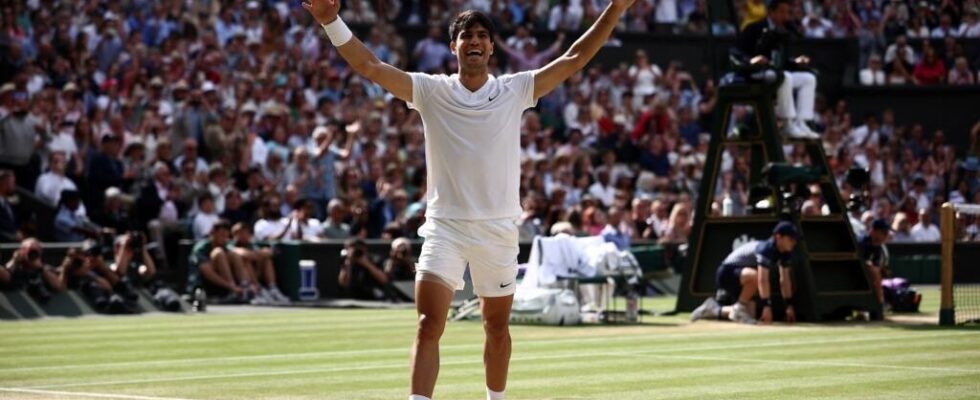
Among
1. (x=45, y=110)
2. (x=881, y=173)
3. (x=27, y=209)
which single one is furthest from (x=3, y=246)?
(x=881, y=173)

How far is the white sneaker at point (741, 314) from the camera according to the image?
19.0 metres

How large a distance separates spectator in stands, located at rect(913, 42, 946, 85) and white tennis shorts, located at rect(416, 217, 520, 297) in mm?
29608

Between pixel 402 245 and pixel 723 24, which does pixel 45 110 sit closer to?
pixel 402 245

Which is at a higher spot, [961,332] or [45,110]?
[45,110]

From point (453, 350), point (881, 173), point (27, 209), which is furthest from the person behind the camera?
point (881, 173)

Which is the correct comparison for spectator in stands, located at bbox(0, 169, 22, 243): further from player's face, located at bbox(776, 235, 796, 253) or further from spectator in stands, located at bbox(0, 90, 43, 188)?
player's face, located at bbox(776, 235, 796, 253)

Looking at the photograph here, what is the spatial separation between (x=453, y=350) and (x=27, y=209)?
33.7 feet

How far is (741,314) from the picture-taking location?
62.8ft

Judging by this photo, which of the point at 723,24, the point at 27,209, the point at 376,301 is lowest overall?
the point at 376,301

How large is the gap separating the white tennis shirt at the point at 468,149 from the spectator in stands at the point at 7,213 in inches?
585

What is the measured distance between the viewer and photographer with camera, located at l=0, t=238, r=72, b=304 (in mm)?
20781

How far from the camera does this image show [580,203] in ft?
90.0

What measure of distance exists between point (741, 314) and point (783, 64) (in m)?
3.14

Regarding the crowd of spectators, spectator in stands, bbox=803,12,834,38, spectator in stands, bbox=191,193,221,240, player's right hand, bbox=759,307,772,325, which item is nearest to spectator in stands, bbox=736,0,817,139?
the crowd of spectators
